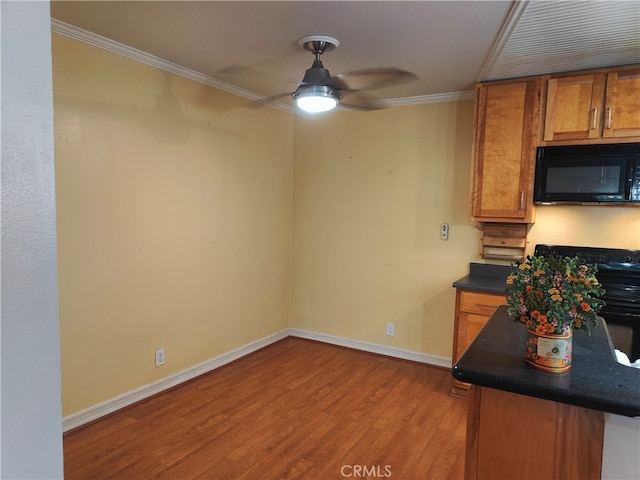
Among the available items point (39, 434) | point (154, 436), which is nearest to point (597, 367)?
point (39, 434)

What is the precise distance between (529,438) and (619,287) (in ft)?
6.71

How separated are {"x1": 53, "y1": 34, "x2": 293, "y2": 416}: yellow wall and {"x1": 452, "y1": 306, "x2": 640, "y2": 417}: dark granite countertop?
2212mm

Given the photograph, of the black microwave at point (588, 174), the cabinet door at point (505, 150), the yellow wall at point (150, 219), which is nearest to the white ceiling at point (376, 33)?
the cabinet door at point (505, 150)

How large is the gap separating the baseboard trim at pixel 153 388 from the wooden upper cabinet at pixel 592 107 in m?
2.96

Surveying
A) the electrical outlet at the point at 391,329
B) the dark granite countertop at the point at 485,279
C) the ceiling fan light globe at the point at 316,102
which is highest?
the ceiling fan light globe at the point at 316,102

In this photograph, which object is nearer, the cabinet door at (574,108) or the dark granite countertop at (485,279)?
the cabinet door at (574,108)

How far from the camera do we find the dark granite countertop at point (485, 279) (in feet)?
9.52

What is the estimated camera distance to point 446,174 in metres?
3.54

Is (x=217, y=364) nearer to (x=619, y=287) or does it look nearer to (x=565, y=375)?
(x=565, y=375)

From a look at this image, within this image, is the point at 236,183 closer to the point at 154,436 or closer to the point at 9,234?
the point at 154,436

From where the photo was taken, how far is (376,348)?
3961 mm

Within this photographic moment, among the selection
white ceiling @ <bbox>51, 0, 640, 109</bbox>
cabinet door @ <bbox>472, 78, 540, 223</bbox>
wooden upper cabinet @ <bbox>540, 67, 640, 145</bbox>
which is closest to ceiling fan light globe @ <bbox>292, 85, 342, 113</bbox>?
white ceiling @ <bbox>51, 0, 640, 109</bbox>

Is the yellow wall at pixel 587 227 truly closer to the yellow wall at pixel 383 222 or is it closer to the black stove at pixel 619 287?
the black stove at pixel 619 287

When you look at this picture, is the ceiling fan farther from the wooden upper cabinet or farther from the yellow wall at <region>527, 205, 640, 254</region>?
the yellow wall at <region>527, 205, 640, 254</region>
